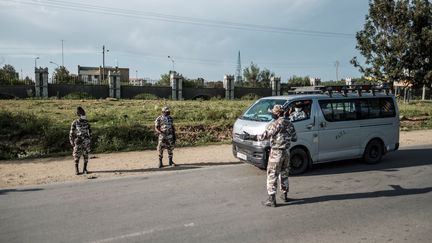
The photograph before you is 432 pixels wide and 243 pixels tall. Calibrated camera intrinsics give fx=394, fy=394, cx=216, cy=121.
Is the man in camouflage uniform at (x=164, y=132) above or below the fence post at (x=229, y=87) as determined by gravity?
below

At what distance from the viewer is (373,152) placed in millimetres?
10844

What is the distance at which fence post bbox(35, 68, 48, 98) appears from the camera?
4216cm

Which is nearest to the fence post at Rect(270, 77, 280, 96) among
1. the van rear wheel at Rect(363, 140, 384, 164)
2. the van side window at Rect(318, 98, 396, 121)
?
the van side window at Rect(318, 98, 396, 121)

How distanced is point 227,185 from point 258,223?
2549 mm

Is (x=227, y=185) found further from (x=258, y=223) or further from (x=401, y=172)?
(x=401, y=172)

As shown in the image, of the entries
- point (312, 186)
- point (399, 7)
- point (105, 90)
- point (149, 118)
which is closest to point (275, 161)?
point (312, 186)

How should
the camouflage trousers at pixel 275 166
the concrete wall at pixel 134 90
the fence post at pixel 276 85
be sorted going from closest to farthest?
1. the camouflage trousers at pixel 275 166
2. the concrete wall at pixel 134 90
3. the fence post at pixel 276 85

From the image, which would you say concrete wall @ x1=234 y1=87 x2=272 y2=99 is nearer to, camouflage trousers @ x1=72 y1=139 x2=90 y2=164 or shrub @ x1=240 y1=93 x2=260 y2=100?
shrub @ x1=240 y1=93 x2=260 y2=100

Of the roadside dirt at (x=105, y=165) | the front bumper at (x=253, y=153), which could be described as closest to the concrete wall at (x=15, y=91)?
the roadside dirt at (x=105, y=165)

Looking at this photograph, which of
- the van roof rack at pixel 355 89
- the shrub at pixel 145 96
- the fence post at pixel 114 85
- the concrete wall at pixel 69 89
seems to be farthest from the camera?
the shrub at pixel 145 96

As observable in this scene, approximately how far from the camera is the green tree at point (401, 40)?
23.5m

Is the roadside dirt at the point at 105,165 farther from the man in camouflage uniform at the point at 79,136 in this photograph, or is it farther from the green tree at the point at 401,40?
the green tree at the point at 401,40

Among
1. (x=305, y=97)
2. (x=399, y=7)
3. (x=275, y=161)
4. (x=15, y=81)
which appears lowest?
(x=275, y=161)

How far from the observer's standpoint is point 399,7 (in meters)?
24.0
